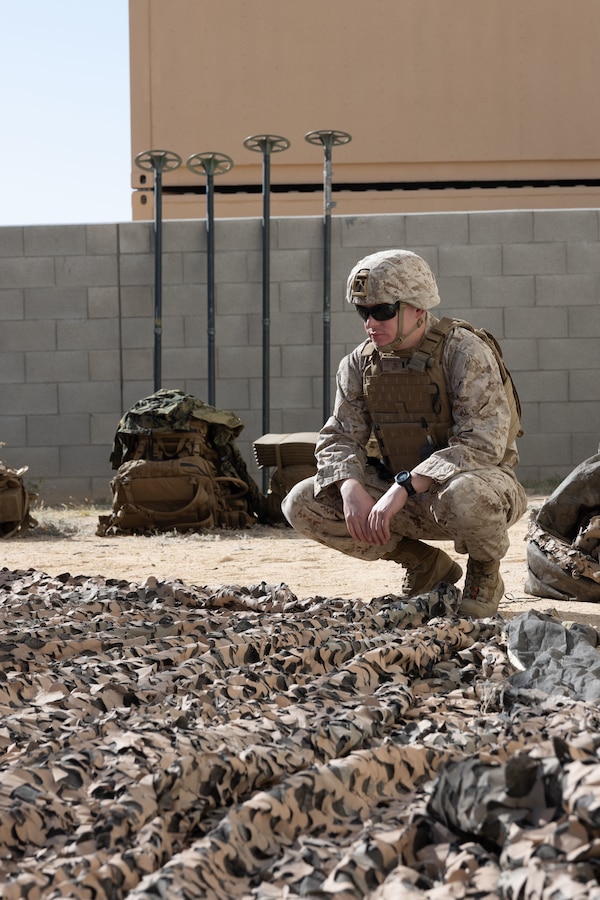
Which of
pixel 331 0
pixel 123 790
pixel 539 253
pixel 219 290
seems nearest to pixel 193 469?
pixel 219 290

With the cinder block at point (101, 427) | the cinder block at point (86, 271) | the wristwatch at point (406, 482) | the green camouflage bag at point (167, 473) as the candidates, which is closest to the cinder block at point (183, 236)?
the cinder block at point (86, 271)

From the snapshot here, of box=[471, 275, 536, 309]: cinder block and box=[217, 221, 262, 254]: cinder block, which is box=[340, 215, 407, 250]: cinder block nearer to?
box=[217, 221, 262, 254]: cinder block

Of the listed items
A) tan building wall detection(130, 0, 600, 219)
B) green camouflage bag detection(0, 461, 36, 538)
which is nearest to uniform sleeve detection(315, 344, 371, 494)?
green camouflage bag detection(0, 461, 36, 538)

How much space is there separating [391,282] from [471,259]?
4847 mm

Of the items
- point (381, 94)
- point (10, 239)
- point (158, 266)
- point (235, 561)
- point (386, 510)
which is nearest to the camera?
point (386, 510)

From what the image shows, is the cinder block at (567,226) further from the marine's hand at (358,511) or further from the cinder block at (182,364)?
the marine's hand at (358,511)

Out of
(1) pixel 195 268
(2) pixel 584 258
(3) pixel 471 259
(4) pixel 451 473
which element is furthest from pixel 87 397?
(4) pixel 451 473

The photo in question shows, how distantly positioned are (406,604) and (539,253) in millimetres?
5526

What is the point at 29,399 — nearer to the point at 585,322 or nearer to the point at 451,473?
the point at 585,322

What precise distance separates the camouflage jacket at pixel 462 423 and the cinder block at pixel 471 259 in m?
4.54

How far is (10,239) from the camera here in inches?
314

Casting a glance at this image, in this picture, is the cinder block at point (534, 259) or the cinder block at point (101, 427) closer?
the cinder block at point (534, 259)

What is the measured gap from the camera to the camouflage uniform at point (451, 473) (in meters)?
3.22

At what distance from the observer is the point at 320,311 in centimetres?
800
